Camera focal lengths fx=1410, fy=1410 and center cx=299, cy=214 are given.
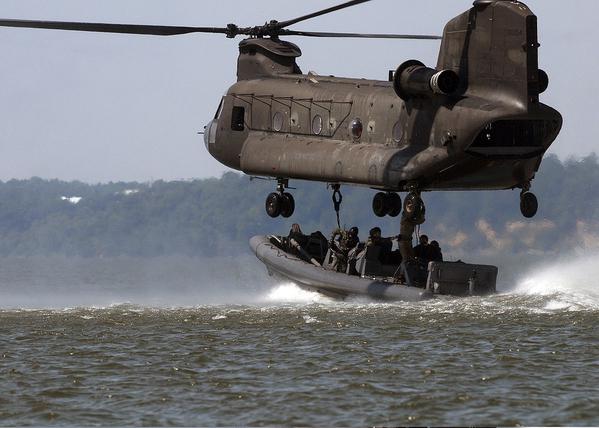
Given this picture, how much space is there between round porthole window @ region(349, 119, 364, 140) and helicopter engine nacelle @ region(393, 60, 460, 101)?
1.73 meters

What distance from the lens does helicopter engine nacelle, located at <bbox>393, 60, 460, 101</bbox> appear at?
29656mm

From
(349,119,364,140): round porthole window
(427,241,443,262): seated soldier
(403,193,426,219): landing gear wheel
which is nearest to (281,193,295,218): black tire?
(349,119,364,140): round porthole window

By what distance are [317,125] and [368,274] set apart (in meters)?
3.69

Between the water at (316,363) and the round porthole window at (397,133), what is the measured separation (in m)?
3.61

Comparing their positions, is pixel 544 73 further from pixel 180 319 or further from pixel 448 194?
pixel 448 194

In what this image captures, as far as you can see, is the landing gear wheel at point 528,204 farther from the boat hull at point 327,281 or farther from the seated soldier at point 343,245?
the seated soldier at point 343,245

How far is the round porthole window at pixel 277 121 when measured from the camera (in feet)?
112

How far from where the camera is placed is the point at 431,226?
451ft

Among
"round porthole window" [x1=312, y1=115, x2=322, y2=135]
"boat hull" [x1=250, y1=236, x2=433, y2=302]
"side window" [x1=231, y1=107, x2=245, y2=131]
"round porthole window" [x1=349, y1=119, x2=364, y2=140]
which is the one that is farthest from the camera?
"side window" [x1=231, y1=107, x2=245, y2=131]

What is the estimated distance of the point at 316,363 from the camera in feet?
72.7

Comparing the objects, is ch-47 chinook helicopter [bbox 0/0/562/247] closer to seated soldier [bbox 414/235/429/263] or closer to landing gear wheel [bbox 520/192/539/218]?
landing gear wheel [bbox 520/192/539/218]

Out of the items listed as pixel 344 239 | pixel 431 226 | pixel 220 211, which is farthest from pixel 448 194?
pixel 344 239

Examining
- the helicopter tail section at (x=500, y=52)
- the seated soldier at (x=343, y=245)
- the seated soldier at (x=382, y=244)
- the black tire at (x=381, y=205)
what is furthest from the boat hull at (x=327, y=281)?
the helicopter tail section at (x=500, y=52)

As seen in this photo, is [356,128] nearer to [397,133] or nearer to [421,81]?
[397,133]
